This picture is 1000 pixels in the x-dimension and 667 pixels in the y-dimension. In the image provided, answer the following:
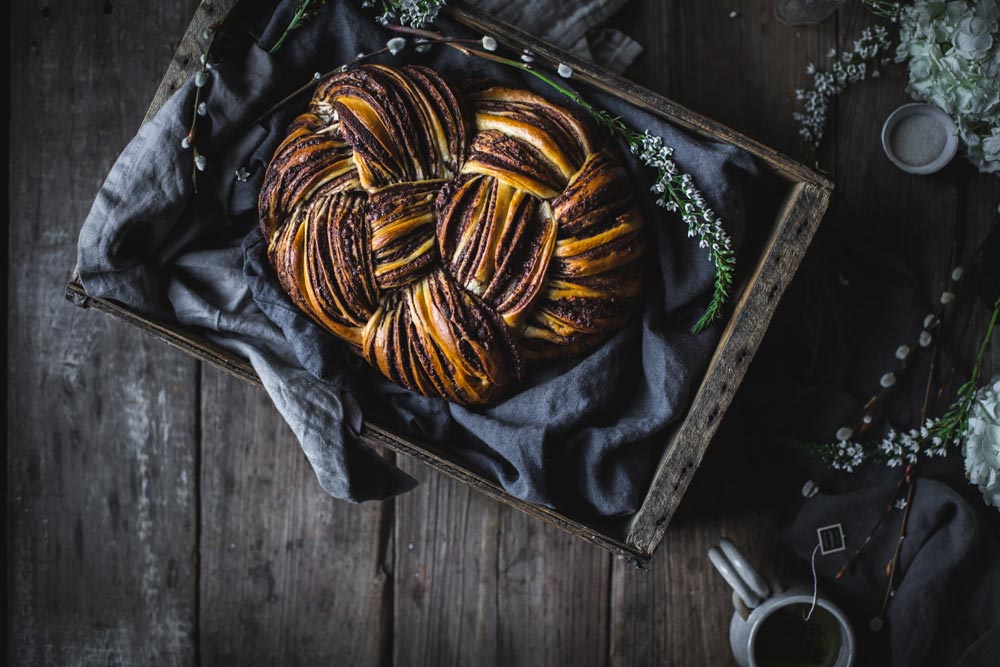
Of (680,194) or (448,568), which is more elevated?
(680,194)

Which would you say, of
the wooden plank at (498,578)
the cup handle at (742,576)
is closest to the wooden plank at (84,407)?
the wooden plank at (498,578)

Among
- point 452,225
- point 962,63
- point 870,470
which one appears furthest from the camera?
point 870,470

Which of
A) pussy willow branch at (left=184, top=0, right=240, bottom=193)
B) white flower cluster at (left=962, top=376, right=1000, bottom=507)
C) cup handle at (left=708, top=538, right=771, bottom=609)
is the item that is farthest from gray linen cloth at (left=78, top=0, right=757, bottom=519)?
white flower cluster at (left=962, top=376, right=1000, bottom=507)

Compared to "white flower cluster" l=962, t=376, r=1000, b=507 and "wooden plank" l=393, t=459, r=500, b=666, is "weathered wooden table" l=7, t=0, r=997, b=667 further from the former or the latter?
"white flower cluster" l=962, t=376, r=1000, b=507

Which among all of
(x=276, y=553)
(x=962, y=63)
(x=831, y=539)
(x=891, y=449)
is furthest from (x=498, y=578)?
(x=962, y=63)

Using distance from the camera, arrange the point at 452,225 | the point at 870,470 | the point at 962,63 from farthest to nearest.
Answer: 1. the point at 870,470
2. the point at 962,63
3. the point at 452,225

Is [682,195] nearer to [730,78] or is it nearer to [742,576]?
[730,78]
